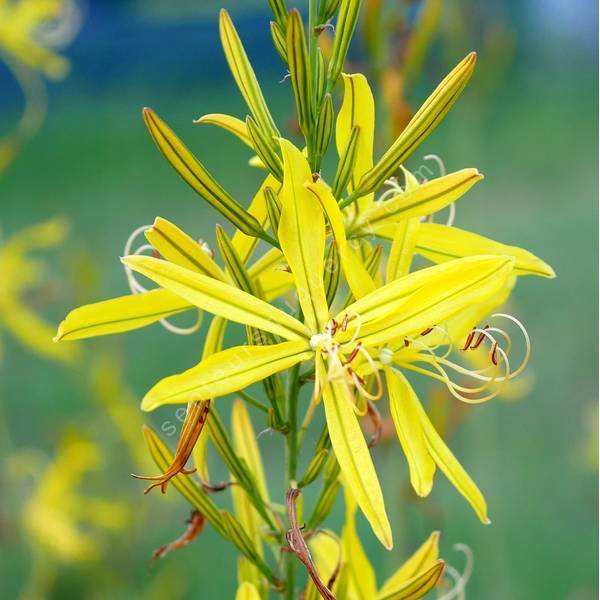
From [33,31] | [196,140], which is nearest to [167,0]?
[196,140]

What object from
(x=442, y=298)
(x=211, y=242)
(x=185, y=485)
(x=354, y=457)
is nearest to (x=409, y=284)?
(x=442, y=298)

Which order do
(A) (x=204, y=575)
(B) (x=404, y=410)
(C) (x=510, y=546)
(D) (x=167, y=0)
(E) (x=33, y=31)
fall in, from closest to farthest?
(B) (x=404, y=410), (E) (x=33, y=31), (A) (x=204, y=575), (C) (x=510, y=546), (D) (x=167, y=0)

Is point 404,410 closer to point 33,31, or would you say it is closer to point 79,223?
point 33,31

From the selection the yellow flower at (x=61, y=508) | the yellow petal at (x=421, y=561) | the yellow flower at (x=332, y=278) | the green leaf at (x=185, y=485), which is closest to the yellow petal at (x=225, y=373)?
the yellow flower at (x=332, y=278)

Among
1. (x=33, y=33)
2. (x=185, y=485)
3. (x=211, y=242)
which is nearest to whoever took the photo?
(x=185, y=485)

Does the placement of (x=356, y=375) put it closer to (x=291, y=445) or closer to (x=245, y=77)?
(x=291, y=445)

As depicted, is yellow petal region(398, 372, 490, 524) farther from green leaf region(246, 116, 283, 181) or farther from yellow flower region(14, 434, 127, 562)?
yellow flower region(14, 434, 127, 562)
